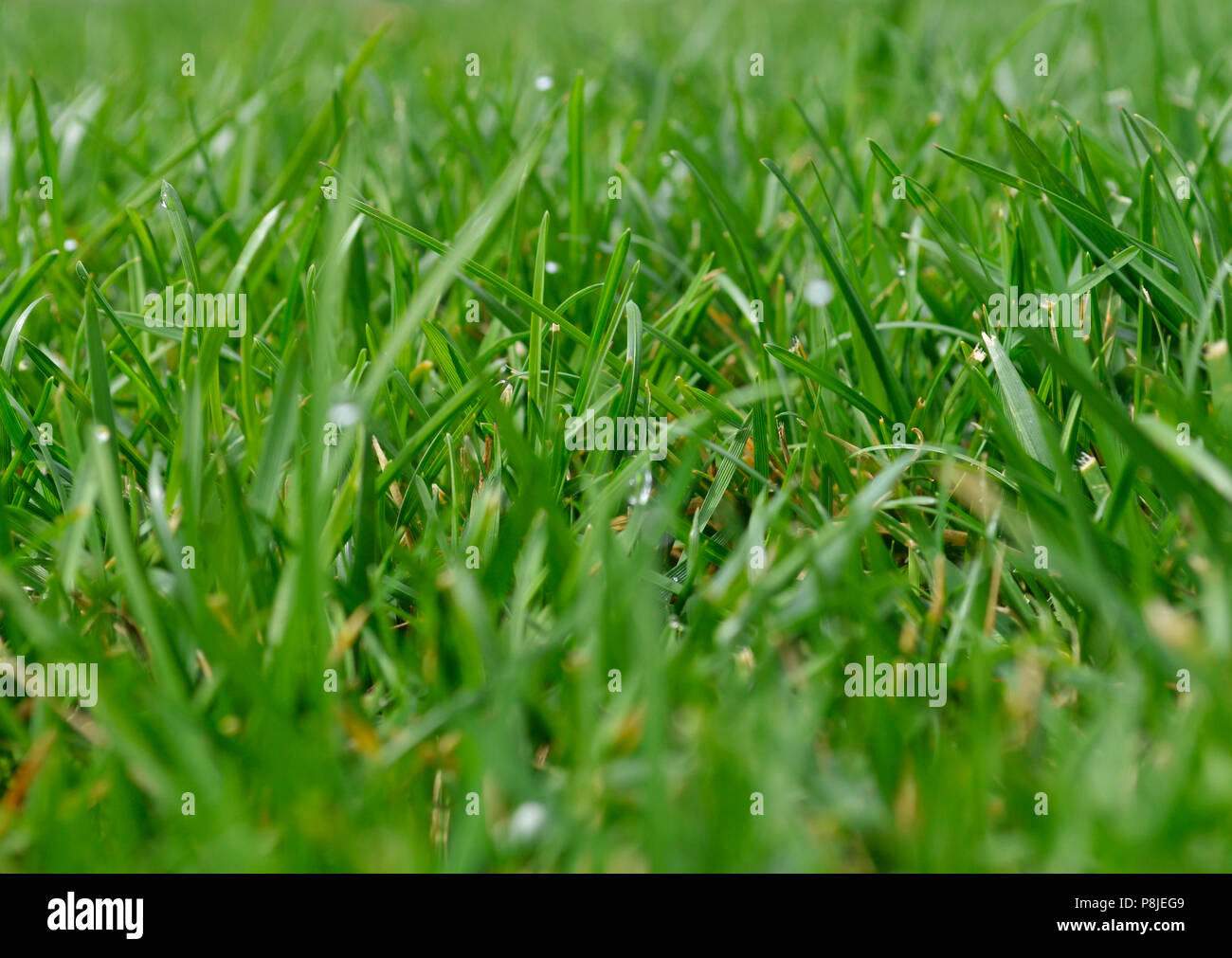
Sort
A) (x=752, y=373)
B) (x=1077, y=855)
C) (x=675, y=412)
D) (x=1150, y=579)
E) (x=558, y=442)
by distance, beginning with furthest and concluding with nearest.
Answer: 1. (x=752, y=373)
2. (x=675, y=412)
3. (x=558, y=442)
4. (x=1150, y=579)
5. (x=1077, y=855)

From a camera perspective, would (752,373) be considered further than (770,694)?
Yes

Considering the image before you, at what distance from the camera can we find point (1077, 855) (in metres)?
0.75

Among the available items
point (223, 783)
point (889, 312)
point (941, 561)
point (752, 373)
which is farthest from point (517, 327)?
point (223, 783)

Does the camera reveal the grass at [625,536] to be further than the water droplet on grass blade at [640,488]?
No

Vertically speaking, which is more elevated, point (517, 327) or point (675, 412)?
point (517, 327)

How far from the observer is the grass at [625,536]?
0.80m

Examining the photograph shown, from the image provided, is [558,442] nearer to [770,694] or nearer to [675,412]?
[675,412]

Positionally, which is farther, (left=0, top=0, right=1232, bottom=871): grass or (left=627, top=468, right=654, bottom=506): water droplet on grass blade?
(left=627, top=468, right=654, bottom=506): water droplet on grass blade

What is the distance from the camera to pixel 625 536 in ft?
3.65

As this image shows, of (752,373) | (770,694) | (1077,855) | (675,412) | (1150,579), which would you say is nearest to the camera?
(1077,855)

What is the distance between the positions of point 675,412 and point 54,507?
2.29 feet

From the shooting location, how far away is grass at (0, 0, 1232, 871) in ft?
2.61
